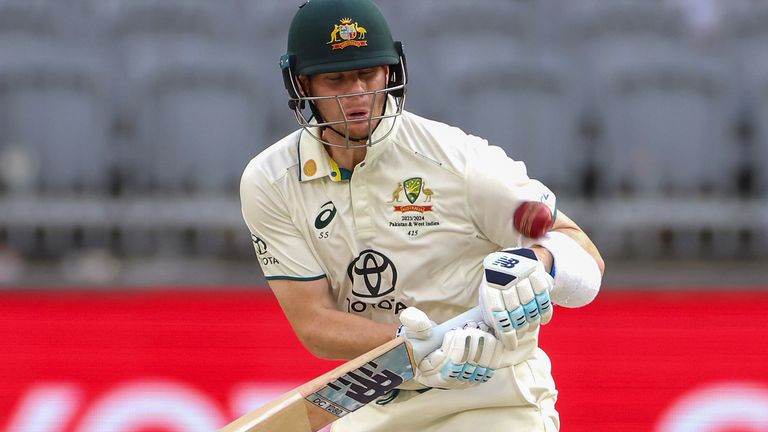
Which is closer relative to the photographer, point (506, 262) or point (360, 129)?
point (506, 262)

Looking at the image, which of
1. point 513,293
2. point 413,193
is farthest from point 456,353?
point 413,193

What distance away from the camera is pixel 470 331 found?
2.58 metres

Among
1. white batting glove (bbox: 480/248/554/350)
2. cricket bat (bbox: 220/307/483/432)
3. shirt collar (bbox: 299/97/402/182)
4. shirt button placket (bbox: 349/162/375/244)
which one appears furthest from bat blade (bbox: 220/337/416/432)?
shirt collar (bbox: 299/97/402/182)

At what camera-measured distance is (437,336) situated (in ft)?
8.71

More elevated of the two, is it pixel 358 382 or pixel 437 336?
pixel 437 336

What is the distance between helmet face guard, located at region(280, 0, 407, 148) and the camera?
284 centimetres

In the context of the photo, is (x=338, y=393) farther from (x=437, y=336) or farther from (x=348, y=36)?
(x=348, y=36)

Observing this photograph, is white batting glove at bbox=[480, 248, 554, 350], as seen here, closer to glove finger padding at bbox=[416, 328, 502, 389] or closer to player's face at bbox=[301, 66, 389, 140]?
glove finger padding at bbox=[416, 328, 502, 389]

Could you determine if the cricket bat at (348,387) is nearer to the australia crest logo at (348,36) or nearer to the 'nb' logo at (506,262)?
the 'nb' logo at (506,262)

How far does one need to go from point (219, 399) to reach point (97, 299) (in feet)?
2.13

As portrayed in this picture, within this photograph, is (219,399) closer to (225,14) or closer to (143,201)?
(143,201)

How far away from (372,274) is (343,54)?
1.86ft

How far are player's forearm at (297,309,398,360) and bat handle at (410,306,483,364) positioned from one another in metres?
0.16

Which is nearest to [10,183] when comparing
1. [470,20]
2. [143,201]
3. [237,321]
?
[143,201]
